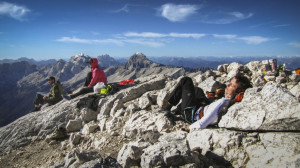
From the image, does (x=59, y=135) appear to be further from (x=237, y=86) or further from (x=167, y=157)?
(x=237, y=86)

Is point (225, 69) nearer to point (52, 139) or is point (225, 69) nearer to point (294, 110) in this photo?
point (294, 110)

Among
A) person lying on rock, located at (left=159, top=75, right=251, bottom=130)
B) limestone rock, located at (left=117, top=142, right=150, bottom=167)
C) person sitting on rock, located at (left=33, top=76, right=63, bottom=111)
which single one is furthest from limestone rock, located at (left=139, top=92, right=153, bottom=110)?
person sitting on rock, located at (left=33, top=76, right=63, bottom=111)

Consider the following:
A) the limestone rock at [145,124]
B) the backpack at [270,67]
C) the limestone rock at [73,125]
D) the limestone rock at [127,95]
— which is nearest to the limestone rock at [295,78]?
the backpack at [270,67]

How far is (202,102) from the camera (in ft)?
25.1

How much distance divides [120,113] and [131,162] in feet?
18.5

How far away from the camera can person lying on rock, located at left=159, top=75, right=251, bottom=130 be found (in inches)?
235

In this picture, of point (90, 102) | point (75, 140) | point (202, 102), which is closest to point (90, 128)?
point (75, 140)

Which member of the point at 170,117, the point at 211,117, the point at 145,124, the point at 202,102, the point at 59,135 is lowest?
the point at 59,135

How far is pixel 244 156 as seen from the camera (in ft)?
15.0

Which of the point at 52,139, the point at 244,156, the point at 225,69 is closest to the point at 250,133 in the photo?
the point at 244,156

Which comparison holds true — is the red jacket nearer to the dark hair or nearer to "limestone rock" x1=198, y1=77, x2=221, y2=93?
"limestone rock" x1=198, y1=77, x2=221, y2=93

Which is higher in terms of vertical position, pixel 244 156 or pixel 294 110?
pixel 294 110

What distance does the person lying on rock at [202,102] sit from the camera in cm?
596

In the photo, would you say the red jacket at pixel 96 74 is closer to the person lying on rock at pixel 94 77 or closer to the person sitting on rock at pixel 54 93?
the person lying on rock at pixel 94 77
